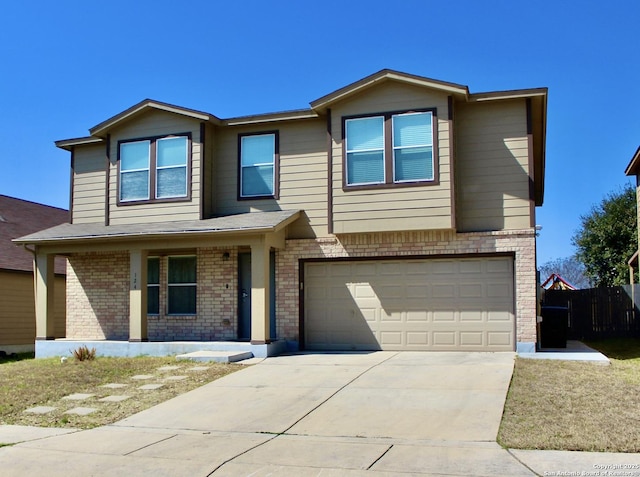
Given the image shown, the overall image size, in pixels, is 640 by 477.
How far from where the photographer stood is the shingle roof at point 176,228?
14.5 meters

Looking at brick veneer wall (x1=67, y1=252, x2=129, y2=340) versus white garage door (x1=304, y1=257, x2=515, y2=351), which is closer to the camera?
white garage door (x1=304, y1=257, x2=515, y2=351)

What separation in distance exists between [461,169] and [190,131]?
257 inches

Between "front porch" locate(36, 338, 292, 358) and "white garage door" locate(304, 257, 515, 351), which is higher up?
"white garage door" locate(304, 257, 515, 351)

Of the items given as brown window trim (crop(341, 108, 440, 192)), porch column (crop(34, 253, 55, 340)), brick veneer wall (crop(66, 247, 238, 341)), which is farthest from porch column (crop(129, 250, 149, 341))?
brown window trim (crop(341, 108, 440, 192))

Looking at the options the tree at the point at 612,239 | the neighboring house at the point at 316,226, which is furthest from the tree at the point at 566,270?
the neighboring house at the point at 316,226

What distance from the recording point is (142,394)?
10883 millimetres

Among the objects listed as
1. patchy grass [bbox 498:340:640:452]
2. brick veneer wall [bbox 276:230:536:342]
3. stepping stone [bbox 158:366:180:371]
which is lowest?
stepping stone [bbox 158:366:180:371]

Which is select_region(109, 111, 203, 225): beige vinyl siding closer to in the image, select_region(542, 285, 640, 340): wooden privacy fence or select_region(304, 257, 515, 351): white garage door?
select_region(304, 257, 515, 351): white garage door

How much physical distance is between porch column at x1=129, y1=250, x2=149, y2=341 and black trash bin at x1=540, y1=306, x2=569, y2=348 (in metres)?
9.18

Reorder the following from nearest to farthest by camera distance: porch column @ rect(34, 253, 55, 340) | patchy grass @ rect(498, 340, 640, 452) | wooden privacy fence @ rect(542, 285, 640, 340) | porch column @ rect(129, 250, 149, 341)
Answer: patchy grass @ rect(498, 340, 640, 452) → porch column @ rect(129, 250, 149, 341) → porch column @ rect(34, 253, 55, 340) → wooden privacy fence @ rect(542, 285, 640, 340)

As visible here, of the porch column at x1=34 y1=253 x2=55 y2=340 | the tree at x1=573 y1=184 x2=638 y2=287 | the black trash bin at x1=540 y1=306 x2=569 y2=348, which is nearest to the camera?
the black trash bin at x1=540 y1=306 x2=569 y2=348

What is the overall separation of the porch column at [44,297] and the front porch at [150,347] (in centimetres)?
29

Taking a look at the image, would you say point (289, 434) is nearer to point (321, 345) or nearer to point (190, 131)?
point (321, 345)

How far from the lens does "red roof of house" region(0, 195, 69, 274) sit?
66.7ft
